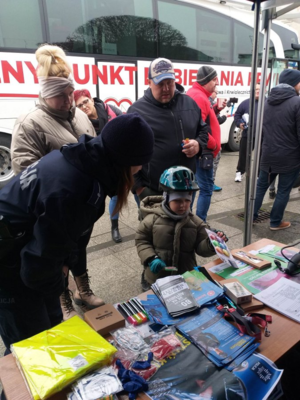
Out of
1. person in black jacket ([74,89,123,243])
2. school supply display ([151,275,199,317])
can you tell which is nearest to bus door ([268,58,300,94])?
person in black jacket ([74,89,123,243])

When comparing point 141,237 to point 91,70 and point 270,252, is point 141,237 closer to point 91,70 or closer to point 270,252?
point 270,252

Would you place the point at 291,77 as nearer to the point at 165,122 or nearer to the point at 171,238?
the point at 165,122

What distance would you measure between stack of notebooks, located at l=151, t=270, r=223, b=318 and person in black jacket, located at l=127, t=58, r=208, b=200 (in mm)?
1034

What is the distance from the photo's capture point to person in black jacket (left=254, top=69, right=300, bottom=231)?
3.47 m

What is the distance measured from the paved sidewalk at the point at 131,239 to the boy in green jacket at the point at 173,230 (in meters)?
0.67

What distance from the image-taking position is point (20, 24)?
15.7ft

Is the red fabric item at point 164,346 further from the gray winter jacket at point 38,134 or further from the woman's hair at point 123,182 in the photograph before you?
the gray winter jacket at point 38,134

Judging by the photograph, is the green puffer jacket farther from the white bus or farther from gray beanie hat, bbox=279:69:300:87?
the white bus

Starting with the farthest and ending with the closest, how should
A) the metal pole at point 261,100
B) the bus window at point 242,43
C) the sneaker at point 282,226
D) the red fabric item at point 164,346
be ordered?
the bus window at point 242,43, the sneaker at point 282,226, the metal pole at point 261,100, the red fabric item at point 164,346

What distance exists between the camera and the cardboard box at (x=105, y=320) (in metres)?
1.32

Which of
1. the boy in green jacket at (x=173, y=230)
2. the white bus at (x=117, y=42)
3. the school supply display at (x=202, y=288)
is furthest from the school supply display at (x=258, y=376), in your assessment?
the white bus at (x=117, y=42)

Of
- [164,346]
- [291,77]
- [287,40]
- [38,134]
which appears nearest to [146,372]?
[164,346]

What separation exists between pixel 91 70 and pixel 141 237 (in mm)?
4289

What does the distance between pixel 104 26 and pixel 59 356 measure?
5647mm
